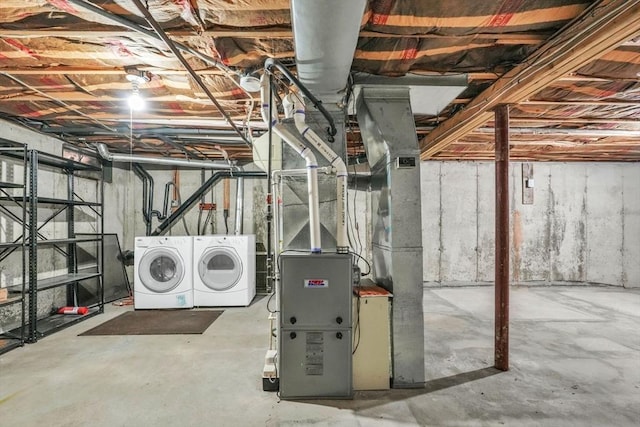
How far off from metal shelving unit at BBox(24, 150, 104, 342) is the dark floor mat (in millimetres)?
Answer: 479

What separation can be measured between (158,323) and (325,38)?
3.71m

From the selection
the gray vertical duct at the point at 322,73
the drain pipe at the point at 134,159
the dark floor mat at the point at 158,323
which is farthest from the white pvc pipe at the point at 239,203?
the gray vertical duct at the point at 322,73

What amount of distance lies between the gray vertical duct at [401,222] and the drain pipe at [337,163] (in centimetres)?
39

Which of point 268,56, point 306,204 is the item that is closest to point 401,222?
point 306,204

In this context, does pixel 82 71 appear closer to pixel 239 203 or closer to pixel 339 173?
pixel 339 173

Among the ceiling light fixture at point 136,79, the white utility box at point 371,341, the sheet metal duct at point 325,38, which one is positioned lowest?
the white utility box at point 371,341

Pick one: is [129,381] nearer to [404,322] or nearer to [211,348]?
[211,348]

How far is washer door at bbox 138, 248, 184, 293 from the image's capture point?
4.34 metres

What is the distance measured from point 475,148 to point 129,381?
5.39 m

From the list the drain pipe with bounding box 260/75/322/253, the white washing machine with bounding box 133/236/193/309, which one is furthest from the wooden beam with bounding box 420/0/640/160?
the white washing machine with bounding box 133/236/193/309

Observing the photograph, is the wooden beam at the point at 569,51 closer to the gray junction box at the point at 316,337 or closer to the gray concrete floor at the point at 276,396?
the gray junction box at the point at 316,337

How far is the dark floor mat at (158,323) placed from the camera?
3.46 meters

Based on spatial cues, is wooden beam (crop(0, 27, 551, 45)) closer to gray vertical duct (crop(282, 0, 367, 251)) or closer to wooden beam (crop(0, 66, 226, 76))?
gray vertical duct (crop(282, 0, 367, 251))

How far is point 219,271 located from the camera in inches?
180
